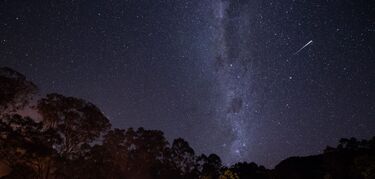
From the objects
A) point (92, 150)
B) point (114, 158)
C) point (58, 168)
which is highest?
point (114, 158)

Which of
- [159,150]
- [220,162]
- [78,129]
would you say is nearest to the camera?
[78,129]

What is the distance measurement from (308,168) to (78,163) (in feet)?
129

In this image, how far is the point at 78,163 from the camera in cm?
2636

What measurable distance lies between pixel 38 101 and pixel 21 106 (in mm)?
1602

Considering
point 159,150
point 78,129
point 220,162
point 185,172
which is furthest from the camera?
point 220,162

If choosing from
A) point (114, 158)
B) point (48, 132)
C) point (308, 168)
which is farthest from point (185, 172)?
point (48, 132)

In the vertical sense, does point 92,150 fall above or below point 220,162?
below

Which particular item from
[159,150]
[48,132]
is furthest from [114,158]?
[48,132]

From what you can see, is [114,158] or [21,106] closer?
[21,106]

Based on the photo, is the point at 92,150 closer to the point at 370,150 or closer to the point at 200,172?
the point at 200,172

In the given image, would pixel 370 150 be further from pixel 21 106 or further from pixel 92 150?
pixel 21 106

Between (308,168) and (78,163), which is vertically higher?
(308,168)

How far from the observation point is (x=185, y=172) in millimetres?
46906

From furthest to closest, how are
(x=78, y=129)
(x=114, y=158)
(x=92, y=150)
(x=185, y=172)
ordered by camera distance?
(x=185, y=172) → (x=114, y=158) → (x=92, y=150) → (x=78, y=129)
